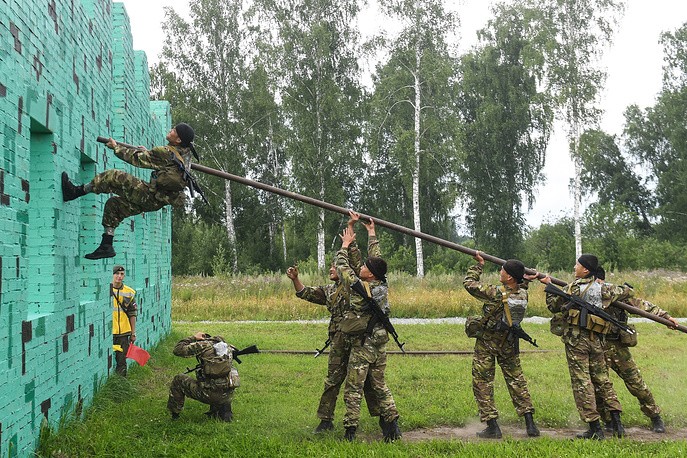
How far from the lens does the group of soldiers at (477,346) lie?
677 centimetres

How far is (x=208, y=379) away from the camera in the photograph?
716cm

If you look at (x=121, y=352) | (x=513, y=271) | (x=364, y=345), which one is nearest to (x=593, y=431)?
(x=513, y=271)

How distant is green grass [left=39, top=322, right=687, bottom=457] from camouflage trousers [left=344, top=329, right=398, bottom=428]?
12.5 inches

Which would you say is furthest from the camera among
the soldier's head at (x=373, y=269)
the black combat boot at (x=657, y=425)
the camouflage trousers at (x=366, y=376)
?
the black combat boot at (x=657, y=425)

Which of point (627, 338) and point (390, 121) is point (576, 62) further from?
point (627, 338)

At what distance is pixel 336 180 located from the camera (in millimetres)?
29875

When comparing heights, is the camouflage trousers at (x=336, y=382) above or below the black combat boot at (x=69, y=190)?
below

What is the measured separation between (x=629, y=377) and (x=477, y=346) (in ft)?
6.01

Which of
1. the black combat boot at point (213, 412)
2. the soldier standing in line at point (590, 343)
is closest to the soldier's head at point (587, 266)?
the soldier standing in line at point (590, 343)

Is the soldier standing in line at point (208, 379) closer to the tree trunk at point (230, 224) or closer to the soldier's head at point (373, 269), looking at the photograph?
the soldier's head at point (373, 269)

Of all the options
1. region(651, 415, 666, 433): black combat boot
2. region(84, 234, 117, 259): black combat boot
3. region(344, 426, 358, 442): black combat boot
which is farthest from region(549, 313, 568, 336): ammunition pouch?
region(84, 234, 117, 259): black combat boot

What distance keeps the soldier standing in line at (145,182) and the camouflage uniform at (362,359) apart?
1862 mm

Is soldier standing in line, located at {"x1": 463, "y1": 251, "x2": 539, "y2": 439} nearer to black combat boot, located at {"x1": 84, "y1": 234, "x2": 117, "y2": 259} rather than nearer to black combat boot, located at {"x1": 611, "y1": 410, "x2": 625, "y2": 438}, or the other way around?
black combat boot, located at {"x1": 611, "y1": 410, "x2": 625, "y2": 438}

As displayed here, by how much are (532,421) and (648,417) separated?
1606 millimetres
